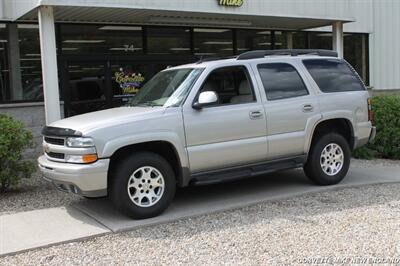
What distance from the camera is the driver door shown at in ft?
21.1

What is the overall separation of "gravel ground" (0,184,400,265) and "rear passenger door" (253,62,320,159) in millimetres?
912

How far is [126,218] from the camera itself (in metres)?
6.21

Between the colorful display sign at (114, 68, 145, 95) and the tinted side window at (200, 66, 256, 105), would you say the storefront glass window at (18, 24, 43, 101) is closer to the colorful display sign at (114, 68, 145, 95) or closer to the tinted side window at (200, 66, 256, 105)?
the colorful display sign at (114, 68, 145, 95)

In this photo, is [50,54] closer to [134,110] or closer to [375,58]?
[134,110]

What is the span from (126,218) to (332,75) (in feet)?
12.6

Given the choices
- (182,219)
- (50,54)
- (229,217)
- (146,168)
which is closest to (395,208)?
(229,217)

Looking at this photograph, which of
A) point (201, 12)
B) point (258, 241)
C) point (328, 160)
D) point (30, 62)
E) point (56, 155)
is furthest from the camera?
point (30, 62)

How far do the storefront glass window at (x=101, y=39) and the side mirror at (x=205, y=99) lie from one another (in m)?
6.09

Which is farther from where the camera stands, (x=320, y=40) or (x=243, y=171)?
(x=320, y=40)

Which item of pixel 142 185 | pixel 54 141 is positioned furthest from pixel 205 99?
pixel 54 141

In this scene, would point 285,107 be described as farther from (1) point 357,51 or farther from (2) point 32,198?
(1) point 357,51

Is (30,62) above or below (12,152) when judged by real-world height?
above

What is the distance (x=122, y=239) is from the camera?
557 centimetres

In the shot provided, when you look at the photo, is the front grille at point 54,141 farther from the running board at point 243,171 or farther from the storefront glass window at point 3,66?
the storefront glass window at point 3,66
